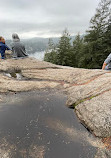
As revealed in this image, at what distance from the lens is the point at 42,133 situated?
3.01 metres

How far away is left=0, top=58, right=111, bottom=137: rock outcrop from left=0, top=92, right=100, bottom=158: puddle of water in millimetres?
423

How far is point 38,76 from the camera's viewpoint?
665 centimetres

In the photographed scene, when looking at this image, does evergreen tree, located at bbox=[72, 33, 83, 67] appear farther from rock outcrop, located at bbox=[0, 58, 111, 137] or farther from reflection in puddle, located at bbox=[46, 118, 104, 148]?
reflection in puddle, located at bbox=[46, 118, 104, 148]

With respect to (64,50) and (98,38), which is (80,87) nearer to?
(98,38)

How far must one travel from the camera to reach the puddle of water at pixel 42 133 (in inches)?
100

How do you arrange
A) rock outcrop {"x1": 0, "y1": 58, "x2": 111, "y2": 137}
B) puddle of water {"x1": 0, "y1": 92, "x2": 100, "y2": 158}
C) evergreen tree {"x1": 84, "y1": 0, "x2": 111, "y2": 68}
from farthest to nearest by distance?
evergreen tree {"x1": 84, "y1": 0, "x2": 111, "y2": 68} < rock outcrop {"x1": 0, "y1": 58, "x2": 111, "y2": 137} < puddle of water {"x1": 0, "y1": 92, "x2": 100, "y2": 158}

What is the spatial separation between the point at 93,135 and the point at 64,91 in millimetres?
2548

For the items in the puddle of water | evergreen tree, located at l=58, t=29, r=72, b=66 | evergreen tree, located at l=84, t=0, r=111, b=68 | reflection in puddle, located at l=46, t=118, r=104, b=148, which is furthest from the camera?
evergreen tree, located at l=58, t=29, r=72, b=66

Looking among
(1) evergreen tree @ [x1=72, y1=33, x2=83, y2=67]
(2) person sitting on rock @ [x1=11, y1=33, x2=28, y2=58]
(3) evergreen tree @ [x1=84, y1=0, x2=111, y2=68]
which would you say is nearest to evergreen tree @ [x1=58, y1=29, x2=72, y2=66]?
(1) evergreen tree @ [x1=72, y1=33, x2=83, y2=67]

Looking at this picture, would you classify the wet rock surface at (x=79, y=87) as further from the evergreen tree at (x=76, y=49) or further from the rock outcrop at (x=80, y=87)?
the evergreen tree at (x=76, y=49)

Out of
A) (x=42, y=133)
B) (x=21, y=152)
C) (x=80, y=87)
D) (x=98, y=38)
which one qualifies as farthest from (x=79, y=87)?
(x=98, y=38)

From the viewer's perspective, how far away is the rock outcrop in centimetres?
327

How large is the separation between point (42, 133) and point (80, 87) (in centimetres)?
287

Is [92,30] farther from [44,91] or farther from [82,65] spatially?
[44,91]
